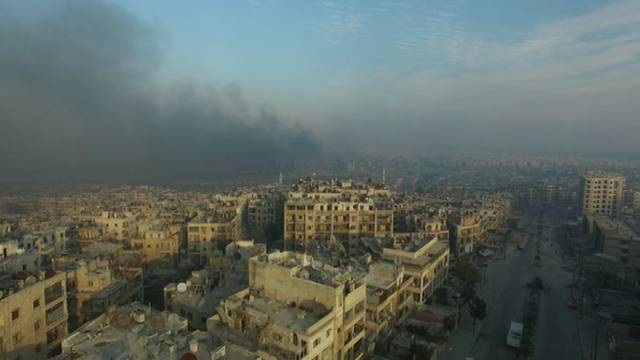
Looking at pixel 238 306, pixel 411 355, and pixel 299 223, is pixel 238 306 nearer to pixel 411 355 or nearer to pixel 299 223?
pixel 411 355

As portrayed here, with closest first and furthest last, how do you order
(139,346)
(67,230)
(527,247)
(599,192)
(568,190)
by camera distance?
(139,346)
(67,230)
(527,247)
(599,192)
(568,190)

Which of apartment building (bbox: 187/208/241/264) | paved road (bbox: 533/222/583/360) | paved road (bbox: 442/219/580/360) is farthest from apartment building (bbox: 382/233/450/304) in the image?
apartment building (bbox: 187/208/241/264)

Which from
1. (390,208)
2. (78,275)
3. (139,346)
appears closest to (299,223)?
(390,208)

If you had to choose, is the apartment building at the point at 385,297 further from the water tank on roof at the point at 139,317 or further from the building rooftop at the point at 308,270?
the water tank on roof at the point at 139,317

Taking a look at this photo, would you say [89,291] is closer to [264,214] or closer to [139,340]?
[139,340]

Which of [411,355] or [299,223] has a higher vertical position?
[299,223]

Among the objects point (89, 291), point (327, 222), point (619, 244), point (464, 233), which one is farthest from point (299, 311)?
point (619, 244)

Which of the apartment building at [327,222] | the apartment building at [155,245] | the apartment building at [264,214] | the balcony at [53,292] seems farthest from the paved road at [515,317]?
the apartment building at [155,245]
